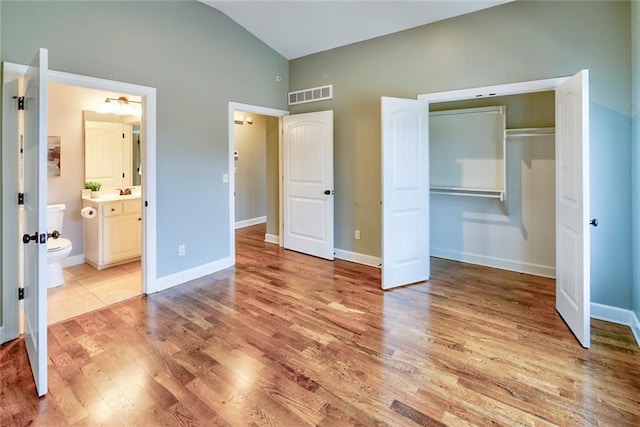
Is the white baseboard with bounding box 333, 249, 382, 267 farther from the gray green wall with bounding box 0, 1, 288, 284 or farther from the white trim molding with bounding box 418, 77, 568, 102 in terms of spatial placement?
the white trim molding with bounding box 418, 77, 568, 102

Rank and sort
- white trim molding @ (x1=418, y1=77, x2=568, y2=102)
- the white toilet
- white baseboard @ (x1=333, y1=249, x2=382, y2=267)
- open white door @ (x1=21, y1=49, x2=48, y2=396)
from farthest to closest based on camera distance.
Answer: white baseboard @ (x1=333, y1=249, x2=382, y2=267)
the white toilet
white trim molding @ (x1=418, y1=77, x2=568, y2=102)
open white door @ (x1=21, y1=49, x2=48, y2=396)

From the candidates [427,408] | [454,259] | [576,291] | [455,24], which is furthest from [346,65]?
[427,408]

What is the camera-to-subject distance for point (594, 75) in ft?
9.20

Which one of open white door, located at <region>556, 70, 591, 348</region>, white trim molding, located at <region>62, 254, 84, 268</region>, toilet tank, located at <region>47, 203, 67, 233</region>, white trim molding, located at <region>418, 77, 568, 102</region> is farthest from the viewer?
white trim molding, located at <region>62, 254, 84, 268</region>

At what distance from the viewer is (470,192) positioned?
4262 millimetres

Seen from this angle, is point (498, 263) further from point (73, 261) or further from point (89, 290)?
point (73, 261)

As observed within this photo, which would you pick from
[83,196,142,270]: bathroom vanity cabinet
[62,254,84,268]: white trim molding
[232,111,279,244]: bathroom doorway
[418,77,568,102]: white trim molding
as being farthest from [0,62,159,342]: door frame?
[232,111,279,244]: bathroom doorway

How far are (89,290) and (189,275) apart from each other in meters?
0.99

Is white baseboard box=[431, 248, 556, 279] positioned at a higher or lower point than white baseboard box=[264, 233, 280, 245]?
lower

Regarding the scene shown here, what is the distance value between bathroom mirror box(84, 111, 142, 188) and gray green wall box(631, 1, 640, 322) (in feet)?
17.1

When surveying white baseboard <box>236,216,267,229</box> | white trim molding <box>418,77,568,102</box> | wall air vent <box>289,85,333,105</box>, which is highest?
wall air vent <box>289,85,333,105</box>

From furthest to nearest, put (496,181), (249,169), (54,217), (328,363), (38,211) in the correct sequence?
A: (249,169) → (496,181) → (54,217) → (328,363) → (38,211)

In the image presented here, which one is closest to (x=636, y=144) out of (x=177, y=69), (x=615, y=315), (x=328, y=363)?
(x=615, y=315)

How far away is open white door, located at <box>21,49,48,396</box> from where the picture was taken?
68.2 inches
